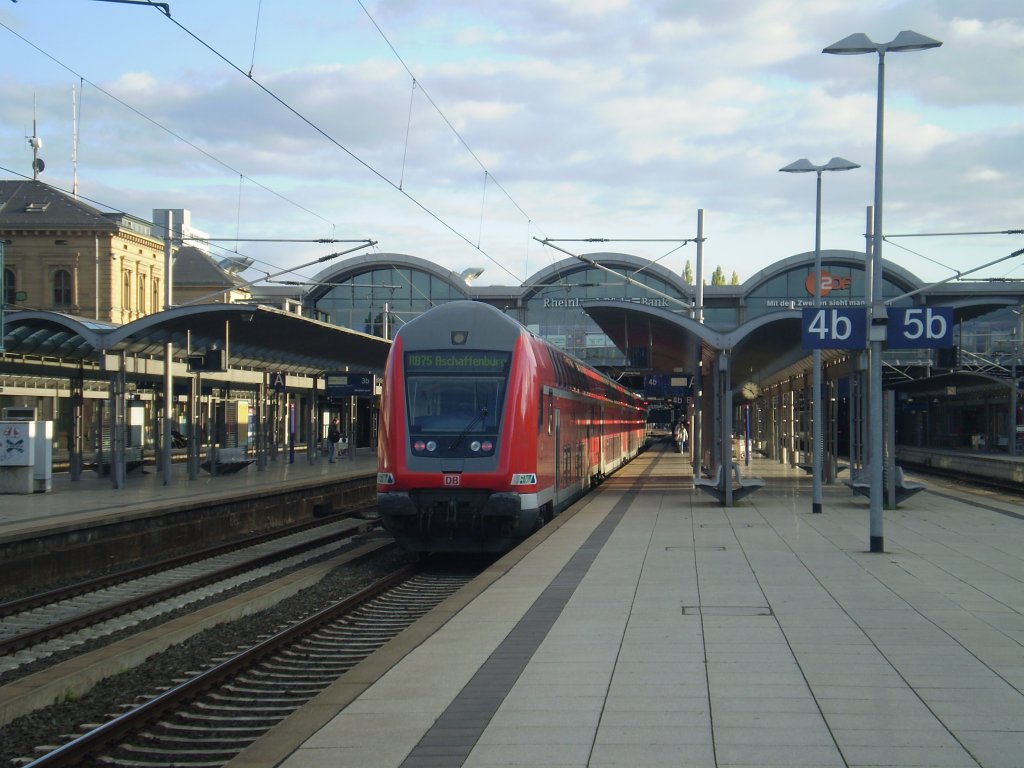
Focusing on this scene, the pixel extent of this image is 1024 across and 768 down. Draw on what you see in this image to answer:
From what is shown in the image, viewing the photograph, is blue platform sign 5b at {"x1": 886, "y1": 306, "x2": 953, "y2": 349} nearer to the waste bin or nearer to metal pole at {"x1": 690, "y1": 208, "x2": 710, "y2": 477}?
metal pole at {"x1": 690, "y1": 208, "x2": 710, "y2": 477}

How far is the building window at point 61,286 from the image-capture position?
55.5m

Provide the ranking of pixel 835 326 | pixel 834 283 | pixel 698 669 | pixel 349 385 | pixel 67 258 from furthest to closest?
pixel 834 283
pixel 67 258
pixel 349 385
pixel 835 326
pixel 698 669

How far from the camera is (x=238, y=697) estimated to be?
8820 mm

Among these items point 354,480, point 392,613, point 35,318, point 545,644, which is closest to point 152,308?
point 354,480

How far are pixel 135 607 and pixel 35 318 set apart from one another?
35.7 ft

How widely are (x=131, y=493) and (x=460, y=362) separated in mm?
9854

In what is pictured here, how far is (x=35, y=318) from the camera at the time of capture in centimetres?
2206

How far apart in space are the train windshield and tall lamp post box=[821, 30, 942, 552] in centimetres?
493

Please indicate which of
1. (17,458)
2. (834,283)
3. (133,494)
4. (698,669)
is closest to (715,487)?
(133,494)

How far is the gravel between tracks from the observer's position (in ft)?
25.2

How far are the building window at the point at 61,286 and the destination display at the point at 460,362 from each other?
44.7 m

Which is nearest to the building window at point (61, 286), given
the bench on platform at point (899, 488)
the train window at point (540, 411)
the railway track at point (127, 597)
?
the railway track at point (127, 597)

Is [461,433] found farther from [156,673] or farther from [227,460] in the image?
[227,460]

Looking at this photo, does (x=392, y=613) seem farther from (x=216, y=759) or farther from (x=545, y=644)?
(x=216, y=759)
